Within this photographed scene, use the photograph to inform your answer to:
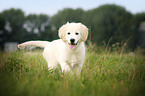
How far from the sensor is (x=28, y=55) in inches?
242

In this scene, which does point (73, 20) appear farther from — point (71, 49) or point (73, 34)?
point (73, 34)

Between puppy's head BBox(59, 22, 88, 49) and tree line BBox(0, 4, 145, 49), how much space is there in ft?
71.8

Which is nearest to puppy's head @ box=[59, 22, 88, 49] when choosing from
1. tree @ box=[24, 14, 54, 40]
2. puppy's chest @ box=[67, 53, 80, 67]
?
puppy's chest @ box=[67, 53, 80, 67]

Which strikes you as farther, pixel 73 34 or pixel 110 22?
pixel 110 22

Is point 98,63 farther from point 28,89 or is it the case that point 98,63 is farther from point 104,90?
point 28,89

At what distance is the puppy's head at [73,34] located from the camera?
13.0 feet

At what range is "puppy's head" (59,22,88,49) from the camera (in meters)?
3.96

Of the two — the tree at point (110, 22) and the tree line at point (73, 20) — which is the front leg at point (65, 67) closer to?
the tree at point (110, 22)

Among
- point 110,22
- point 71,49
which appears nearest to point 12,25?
point 110,22

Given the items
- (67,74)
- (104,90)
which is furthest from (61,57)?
(104,90)

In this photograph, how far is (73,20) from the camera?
2669cm

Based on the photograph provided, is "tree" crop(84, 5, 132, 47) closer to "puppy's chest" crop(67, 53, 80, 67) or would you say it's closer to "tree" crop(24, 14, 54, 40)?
"tree" crop(24, 14, 54, 40)

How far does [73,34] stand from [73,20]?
908 inches

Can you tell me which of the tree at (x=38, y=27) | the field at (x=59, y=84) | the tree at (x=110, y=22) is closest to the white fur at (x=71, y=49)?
the field at (x=59, y=84)
